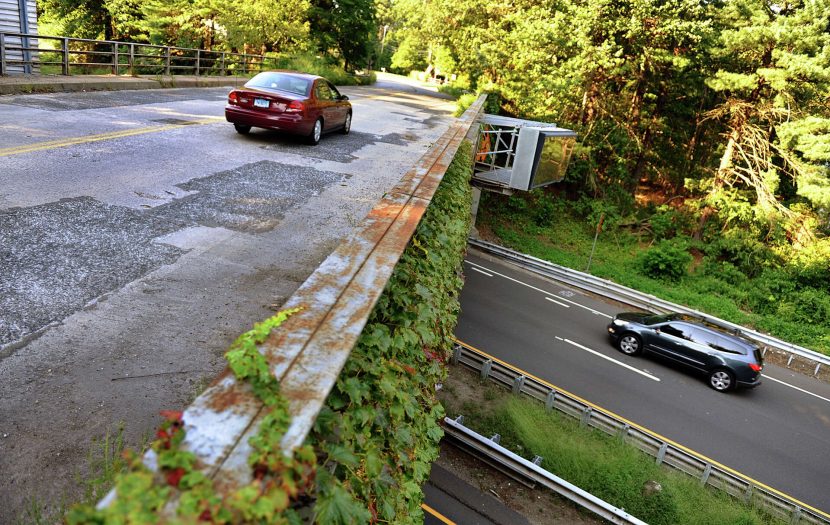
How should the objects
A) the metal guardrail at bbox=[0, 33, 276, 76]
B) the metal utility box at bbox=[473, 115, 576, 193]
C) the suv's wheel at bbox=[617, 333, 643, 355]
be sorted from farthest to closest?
the metal utility box at bbox=[473, 115, 576, 193] → the metal guardrail at bbox=[0, 33, 276, 76] → the suv's wheel at bbox=[617, 333, 643, 355]

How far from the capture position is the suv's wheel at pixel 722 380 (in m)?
16.7

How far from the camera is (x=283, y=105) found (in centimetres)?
1291

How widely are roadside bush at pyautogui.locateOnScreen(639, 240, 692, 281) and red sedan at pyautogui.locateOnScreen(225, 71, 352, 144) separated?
19.0m

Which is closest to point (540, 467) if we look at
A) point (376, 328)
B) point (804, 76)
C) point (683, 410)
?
point (683, 410)

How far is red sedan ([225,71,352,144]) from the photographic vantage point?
42.1ft

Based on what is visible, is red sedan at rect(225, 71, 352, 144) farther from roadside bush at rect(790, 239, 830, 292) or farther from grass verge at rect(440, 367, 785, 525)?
roadside bush at rect(790, 239, 830, 292)

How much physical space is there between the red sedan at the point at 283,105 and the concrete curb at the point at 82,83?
19.7 ft

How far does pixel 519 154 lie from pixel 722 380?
10382 millimetres

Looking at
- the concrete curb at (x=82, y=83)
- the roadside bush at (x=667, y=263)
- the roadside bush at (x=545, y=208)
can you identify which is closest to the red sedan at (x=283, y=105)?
the concrete curb at (x=82, y=83)

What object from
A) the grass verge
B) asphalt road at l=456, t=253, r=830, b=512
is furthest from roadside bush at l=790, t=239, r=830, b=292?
the grass verge

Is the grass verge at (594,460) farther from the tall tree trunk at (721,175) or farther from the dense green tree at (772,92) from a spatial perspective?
the tall tree trunk at (721,175)

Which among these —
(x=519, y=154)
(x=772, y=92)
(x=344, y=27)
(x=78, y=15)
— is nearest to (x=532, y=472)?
(x=519, y=154)

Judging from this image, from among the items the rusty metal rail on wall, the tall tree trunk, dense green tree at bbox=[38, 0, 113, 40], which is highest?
dense green tree at bbox=[38, 0, 113, 40]

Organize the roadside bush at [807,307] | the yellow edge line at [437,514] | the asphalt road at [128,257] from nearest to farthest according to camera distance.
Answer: the asphalt road at [128,257] → the yellow edge line at [437,514] → the roadside bush at [807,307]
